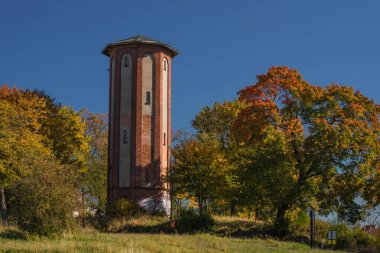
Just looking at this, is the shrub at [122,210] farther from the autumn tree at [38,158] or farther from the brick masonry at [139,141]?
the autumn tree at [38,158]

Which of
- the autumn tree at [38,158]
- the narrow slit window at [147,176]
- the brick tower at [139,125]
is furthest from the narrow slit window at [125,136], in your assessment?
the autumn tree at [38,158]

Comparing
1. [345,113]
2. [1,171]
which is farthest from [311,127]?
[1,171]

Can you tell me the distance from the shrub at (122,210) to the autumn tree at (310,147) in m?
12.7

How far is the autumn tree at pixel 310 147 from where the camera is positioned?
39.1m

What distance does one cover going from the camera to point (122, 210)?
4950cm

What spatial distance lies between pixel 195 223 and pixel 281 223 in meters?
5.81

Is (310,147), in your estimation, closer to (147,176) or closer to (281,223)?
(281,223)

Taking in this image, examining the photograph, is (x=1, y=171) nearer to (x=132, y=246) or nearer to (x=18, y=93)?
(x=18, y=93)

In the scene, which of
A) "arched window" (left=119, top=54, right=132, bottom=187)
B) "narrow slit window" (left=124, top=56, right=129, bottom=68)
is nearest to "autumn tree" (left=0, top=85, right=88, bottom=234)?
"arched window" (left=119, top=54, right=132, bottom=187)

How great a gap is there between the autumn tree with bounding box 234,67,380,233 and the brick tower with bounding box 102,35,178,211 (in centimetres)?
1308

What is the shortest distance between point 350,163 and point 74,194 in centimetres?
1721

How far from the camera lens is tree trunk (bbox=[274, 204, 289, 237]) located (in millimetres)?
39931

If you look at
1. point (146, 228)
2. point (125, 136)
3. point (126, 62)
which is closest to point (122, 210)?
point (146, 228)

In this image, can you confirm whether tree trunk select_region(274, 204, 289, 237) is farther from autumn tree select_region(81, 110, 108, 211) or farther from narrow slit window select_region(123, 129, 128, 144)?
autumn tree select_region(81, 110, 108, 211)
